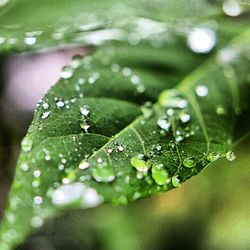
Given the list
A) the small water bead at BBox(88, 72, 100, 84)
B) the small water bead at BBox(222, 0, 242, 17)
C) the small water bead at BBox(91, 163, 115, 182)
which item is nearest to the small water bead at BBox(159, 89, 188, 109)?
the small water bead at BBox(88, 72, 100, 84)

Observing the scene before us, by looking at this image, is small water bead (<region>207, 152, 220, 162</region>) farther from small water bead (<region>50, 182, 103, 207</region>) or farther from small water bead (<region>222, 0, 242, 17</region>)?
small water bead (<region>222, 0, 242, 17</region>)

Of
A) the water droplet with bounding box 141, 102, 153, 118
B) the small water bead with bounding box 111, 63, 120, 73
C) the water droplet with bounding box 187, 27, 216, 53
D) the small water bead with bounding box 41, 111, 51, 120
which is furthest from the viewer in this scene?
the water droplet with bounding box 187, 27, 216, 53

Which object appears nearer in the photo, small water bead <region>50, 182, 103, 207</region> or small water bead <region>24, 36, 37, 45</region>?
small water bead <region>50, 182, 103, 207</region>

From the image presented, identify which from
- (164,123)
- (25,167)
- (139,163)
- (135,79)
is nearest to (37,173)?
(25,167)

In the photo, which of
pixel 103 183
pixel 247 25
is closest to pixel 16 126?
pixel 247 25

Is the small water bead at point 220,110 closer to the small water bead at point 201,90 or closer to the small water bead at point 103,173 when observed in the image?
the small water bead at point 201,90

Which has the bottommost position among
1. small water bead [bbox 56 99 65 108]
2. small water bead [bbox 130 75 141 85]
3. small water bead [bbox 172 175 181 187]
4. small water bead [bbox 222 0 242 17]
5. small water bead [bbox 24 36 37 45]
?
small water bead [bbox 222 0 242 17]

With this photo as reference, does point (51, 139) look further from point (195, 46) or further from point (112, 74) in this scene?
point (195, 46)
